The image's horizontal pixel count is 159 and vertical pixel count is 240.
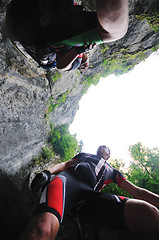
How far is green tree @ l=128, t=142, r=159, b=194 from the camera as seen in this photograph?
125 inches

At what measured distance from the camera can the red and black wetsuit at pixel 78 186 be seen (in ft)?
6.23

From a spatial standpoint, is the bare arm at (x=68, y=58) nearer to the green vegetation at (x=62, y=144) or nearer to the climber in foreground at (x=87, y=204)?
the climber in foreground at (x=87, y=204)

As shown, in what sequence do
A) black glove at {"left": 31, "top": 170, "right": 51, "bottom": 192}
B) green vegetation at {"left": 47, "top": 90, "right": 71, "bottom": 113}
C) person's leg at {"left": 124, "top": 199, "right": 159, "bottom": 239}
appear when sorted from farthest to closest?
1. green vegetation at {"left": 47, "top": 90, "right": 71, "bottom": 113}
2. black glove at {"left": 31, "top": 170, "right": 51, "bottom": 192}
3. person's leg at {"left": 124, "top": 199, "right": 159, "bottom": 239}

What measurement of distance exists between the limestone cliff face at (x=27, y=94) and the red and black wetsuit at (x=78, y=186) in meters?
1.37

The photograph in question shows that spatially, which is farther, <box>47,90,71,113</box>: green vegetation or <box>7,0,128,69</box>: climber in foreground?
<box>47,90,71,113</box>: green vegetation

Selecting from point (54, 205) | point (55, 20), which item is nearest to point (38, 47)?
point (55, 20)

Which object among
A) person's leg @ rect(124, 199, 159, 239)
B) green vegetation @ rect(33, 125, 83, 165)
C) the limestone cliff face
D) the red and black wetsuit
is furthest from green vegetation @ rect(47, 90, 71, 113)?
person's leg @ rect(124, 199, 159, 239)

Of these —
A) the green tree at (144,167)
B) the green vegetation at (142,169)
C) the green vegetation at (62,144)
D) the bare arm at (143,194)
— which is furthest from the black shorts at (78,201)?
the green vegetation at (62,144)

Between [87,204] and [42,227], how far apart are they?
4.29 ft

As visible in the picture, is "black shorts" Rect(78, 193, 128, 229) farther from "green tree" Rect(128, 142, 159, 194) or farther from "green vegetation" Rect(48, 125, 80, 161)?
"green vegetation" Rect(48, 125, 80, 161)

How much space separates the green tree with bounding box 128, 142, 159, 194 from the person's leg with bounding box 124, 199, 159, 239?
111 centimetres

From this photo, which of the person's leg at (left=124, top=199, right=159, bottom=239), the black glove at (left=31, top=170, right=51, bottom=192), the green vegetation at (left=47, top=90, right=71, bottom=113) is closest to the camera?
the person's leg at (left=124, top=199, right=159, bottom=239)

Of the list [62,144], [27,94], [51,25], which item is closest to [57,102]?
[27,94]

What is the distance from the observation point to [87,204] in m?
2.49
